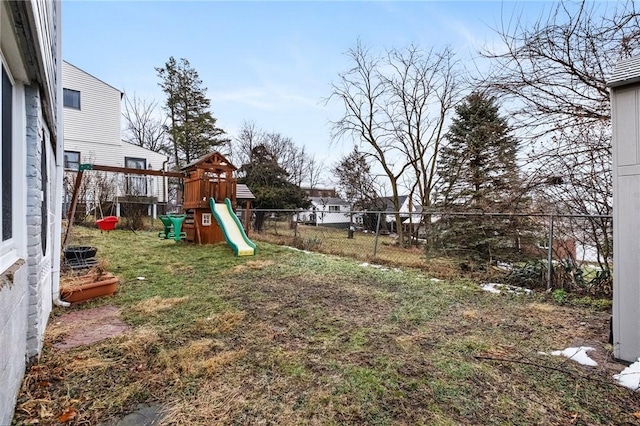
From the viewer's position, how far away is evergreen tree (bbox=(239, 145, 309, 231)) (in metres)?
20.6

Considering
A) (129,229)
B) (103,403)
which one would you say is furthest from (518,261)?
(129,229)

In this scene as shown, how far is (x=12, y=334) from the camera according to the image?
1704mm

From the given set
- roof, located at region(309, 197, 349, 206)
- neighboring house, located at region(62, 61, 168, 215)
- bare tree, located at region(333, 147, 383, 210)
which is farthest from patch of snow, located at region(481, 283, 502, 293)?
roof, located at region(309, 197, 349, 206)

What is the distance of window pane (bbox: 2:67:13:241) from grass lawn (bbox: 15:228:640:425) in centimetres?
107

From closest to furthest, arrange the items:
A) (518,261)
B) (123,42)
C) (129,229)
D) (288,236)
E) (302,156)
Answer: (518,261), (123,42), (288,236), (129,229), (302,156)

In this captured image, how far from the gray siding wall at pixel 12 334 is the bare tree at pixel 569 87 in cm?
559

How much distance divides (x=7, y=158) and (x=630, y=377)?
4.34 metres

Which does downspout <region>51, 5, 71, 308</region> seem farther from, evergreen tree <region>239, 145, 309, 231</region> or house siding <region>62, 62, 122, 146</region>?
evergreen tree <region>239, 145, 309, 231</region>

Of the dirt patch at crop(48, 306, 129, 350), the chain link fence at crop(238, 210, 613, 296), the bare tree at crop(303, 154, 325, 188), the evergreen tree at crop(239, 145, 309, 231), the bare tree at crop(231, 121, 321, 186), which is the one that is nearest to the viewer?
the dirt patch at crop(48, 306, 129, 350)

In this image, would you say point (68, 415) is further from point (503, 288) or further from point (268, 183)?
point (268, 183)

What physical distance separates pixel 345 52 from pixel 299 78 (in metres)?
2.99

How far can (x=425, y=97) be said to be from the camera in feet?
46.3

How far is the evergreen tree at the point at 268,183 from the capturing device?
67.5ft

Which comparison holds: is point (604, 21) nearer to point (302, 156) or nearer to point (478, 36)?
point (478, 36)
